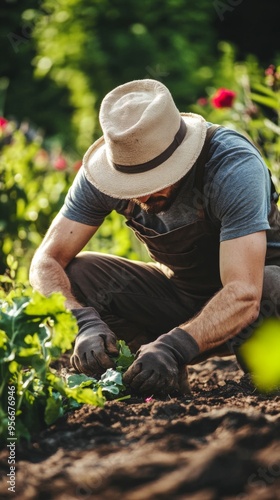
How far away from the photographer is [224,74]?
8.34 m

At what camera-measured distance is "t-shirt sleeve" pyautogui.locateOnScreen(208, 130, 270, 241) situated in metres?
2.59

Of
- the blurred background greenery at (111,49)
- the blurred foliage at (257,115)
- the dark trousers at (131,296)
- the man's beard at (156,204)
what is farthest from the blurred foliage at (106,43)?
the man's beard at (156,204)

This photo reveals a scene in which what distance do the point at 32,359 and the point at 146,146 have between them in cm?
94

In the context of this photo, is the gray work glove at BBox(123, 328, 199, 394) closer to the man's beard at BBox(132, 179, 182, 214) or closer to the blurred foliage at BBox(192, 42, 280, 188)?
the man's beard at BBox(132, 179, 182, 214)

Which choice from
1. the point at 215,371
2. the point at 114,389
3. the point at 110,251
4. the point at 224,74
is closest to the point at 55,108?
the point at 224,74

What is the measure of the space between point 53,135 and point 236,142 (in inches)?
296

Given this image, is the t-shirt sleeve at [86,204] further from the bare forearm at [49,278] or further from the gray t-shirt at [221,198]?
the bare forearm at [49,278]

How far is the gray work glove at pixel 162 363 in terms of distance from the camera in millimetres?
2402

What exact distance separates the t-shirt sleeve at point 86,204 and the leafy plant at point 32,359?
3.23 feet

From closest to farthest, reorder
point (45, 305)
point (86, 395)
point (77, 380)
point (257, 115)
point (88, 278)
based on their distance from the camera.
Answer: point (45, 305) < point (86, 395) < point (77, 380) < point (88, 278) < point (257, 115)

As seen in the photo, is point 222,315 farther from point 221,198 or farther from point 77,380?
point 77,380

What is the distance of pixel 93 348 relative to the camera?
8.57 ft

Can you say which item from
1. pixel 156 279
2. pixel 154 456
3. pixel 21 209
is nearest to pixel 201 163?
pixel 156 279

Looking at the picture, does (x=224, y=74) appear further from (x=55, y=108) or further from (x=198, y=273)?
(x=198, y=273)
